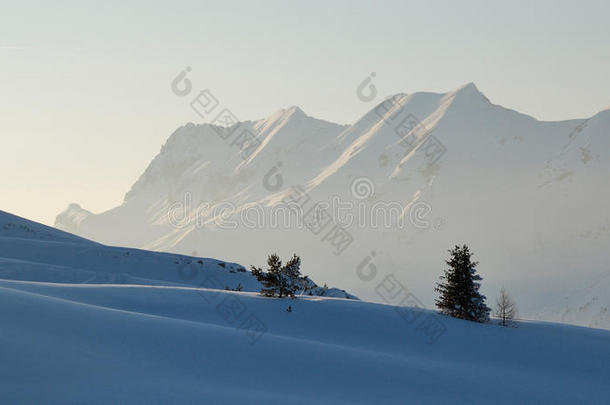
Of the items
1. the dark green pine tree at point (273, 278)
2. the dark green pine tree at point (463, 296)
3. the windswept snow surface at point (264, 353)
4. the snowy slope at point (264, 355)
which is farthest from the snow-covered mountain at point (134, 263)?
the windswept snow surface at point (264, 353)

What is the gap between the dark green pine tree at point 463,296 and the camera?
3275cm

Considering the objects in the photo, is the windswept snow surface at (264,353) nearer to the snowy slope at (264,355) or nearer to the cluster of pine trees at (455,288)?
the snowy slope at (264,355)

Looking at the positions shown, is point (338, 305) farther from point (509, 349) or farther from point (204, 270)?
point (204, 270)

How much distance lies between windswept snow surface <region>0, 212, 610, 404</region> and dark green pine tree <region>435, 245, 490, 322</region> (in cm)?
111

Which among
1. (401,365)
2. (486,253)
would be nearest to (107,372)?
(401,365)

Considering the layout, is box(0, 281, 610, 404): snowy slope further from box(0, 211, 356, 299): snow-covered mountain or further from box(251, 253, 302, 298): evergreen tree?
box(0, 211, 356, 299): snow-covered mountain

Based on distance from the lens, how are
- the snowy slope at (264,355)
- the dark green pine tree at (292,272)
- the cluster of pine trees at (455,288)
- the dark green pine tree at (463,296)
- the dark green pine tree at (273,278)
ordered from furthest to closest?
1. the dark green pine tree at (463,296)
2. the dark green pine tree at (292,272)
3. the cluster of pine trees at (455,288)
4. the dark green pine tree at (273,278)
5. the snowy slope at (264,355)

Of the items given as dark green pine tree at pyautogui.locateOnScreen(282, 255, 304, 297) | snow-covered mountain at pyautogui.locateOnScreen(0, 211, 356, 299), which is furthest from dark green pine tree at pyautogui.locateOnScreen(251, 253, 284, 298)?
snow-covered mountain at pyautogui.locateOnScreen(0, 211, 356, 299)

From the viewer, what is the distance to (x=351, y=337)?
27.3 metres

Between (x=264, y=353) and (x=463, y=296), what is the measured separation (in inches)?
592

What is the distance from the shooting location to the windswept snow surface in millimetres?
15406

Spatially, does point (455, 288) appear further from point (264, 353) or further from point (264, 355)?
Result: point (264, 355)

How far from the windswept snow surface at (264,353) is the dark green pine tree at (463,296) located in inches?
43.8

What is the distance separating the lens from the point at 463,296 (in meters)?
33.0
